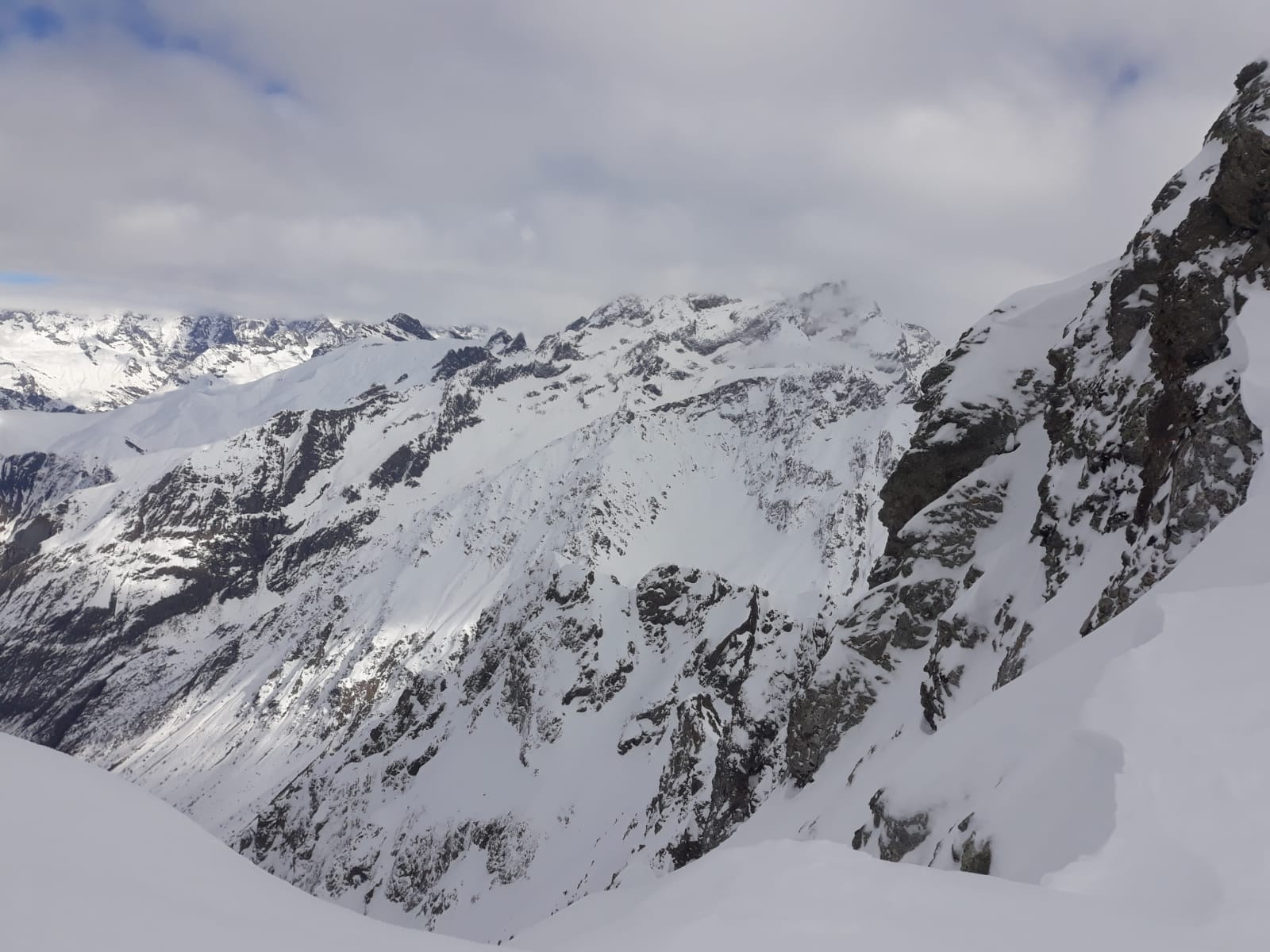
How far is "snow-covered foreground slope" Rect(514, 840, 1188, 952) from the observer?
6.17 m

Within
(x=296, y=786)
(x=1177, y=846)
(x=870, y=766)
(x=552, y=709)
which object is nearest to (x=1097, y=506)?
(x=870, y=766)

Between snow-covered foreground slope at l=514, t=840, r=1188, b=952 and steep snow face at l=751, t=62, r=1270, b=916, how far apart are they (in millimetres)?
975

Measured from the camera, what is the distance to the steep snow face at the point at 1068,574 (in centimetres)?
893

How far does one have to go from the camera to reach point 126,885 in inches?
222

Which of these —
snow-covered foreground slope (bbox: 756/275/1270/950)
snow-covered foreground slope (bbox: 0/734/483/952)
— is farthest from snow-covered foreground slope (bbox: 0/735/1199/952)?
snow-covered foreground slope (bbox: 756/275/1270/950)

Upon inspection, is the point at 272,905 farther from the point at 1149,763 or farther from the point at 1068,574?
the point at 1068,574

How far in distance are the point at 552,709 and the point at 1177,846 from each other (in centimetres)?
8355

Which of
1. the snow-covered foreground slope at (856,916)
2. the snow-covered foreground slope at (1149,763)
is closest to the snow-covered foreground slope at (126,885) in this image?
the snow-covered foreground slope at (856,916)

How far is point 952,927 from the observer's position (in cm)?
655

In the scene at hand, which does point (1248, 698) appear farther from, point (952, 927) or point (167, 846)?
point (167, 846)

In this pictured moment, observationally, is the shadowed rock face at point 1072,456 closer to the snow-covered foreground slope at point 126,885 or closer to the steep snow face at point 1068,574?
the steep snow face at point 1068,574

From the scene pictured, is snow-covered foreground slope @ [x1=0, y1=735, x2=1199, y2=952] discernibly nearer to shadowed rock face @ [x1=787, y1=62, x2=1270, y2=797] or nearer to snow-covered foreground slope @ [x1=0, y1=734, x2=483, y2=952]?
snow-covered foreground slope @ [x1=0, y1=734, x2=483, y2=952]

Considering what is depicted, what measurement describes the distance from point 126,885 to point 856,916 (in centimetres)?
620

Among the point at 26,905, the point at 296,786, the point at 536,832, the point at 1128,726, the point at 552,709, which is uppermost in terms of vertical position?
the point at 1128,726
